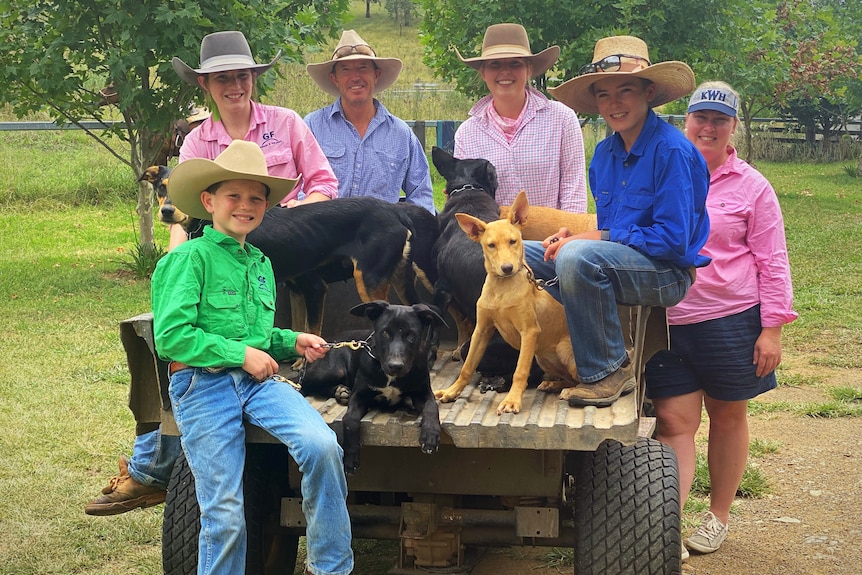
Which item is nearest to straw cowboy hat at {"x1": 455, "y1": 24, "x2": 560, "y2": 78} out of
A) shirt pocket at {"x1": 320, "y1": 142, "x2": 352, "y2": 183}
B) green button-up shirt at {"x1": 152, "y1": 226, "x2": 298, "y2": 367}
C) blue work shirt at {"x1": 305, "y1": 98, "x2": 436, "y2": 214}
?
blue work shirt at {"x1": 305, "y1": 98, "x2": 436, "y2": 214}

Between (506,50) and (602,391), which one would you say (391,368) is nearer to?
(602,391)

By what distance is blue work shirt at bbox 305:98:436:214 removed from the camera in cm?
534

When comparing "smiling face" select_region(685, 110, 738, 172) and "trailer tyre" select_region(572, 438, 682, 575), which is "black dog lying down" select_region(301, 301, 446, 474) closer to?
"trailer tyre" select_region(572, 438, 682, 575)

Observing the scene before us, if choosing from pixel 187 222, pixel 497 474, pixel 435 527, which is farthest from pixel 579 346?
pixel 187 222

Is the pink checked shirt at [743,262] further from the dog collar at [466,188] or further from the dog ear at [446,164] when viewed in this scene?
the dog ear at [446,164]

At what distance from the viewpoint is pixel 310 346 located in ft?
11.6

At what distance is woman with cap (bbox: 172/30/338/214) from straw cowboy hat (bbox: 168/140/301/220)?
1.12 meters

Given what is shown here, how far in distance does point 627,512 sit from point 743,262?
5.25 feet

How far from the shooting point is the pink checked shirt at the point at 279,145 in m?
4.65

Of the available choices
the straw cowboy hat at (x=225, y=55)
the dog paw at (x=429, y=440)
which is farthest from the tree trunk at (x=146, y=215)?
the dog paw at (x=429, y=440)

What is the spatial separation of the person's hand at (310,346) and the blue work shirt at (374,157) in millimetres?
1827

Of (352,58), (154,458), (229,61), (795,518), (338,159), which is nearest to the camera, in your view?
(154,458)

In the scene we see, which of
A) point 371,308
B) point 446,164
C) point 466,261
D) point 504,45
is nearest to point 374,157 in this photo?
point 446,164

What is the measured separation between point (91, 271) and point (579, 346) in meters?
8.93
